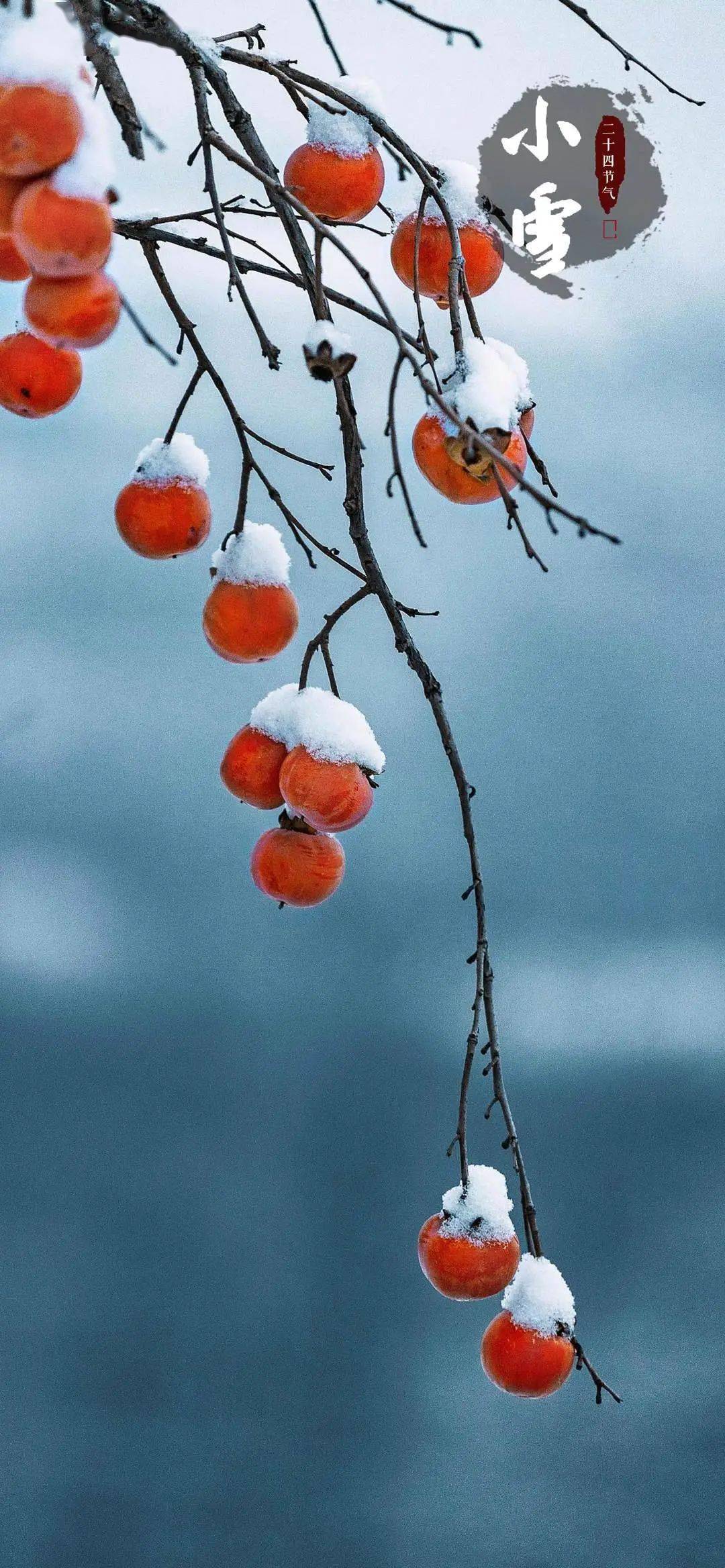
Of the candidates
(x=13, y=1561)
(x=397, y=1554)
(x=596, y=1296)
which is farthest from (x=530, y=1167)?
(x=13, y=1561)

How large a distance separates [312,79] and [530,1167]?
1076 centimetres

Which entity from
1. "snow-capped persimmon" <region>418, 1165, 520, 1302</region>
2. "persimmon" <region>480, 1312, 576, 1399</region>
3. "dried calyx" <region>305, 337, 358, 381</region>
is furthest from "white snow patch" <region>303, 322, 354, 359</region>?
"persimmon" <region>480, 1312, 576, 1399</region>

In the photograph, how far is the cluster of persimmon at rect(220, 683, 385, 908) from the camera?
2.83 ft

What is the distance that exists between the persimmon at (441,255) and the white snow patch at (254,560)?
0.19m

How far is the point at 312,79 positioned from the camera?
2.44 ft

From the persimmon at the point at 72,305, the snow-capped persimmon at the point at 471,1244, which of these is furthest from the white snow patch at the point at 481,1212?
the persimmon at the point at 72,305

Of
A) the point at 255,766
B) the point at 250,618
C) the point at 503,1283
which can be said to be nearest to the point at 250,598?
the point at 250,618

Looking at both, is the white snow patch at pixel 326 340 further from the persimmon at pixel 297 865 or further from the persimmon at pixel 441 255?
the persimmon at pixel 297 865

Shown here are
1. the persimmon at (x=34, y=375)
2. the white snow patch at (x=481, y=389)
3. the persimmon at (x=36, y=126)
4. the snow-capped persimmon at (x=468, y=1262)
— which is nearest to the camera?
the persimmon at (x=36, y=126)

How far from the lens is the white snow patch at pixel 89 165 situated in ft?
1.70

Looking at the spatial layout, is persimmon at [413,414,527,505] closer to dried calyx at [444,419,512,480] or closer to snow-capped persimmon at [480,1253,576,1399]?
dried calyx at [444,419,512,480]

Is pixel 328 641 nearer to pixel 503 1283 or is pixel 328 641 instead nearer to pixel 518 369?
pixel 518 369

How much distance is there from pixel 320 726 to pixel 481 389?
29cm

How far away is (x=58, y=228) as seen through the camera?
51 centimetres
